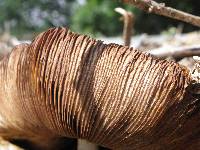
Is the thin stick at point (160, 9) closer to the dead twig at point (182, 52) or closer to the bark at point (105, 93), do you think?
the bark at point (105, 93)

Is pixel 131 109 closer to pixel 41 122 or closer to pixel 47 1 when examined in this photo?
pixel 41 122

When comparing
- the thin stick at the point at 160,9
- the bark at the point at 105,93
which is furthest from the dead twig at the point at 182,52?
the bark at the point at 105,93

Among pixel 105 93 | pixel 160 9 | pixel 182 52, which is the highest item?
pixel 182 52

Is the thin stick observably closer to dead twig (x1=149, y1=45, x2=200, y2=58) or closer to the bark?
the bark

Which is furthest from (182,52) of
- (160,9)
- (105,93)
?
(105,93)

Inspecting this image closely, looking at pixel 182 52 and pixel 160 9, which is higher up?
pixel 182 52

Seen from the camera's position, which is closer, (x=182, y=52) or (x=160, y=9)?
(x=160, y=9)

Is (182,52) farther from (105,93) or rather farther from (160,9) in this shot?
Answer: (105,93)

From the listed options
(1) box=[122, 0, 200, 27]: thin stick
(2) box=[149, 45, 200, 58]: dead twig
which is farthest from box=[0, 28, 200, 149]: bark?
(2) box=[149, 45, 200, 58]: dead twig

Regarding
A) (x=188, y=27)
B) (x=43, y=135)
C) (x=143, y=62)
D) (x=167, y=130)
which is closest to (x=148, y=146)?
(x=167, y=130)
